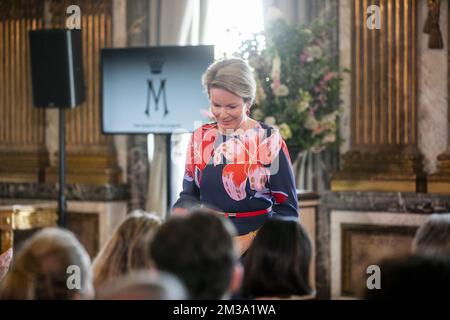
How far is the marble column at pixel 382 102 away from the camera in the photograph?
19.0ft

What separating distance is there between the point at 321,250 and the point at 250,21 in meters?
1.88

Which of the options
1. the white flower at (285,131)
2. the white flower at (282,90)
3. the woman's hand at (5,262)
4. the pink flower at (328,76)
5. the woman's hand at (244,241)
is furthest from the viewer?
the pink flower at (328,76)

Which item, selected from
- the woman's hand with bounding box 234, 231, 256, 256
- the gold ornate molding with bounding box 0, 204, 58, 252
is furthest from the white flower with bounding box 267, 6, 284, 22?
the woman's hand with bounding box 234, 231, 256, 256

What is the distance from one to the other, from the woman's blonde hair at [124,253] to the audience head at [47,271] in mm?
425

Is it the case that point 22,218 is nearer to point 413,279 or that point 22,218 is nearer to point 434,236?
point 434,236

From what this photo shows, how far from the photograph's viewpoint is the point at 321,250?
5.96 meters

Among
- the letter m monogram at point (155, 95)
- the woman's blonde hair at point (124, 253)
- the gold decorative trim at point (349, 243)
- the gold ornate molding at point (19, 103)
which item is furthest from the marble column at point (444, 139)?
the woman's blonde hair at point (124, 253)

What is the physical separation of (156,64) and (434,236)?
395 centimetres

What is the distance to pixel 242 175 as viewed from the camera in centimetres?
297

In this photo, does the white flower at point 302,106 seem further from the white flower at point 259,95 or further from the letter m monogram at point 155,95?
the letter m monogram at point 155,95

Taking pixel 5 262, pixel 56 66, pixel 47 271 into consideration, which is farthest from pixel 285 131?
pixel 47 271

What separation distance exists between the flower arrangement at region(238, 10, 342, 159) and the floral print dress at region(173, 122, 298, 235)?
2.48 meters
